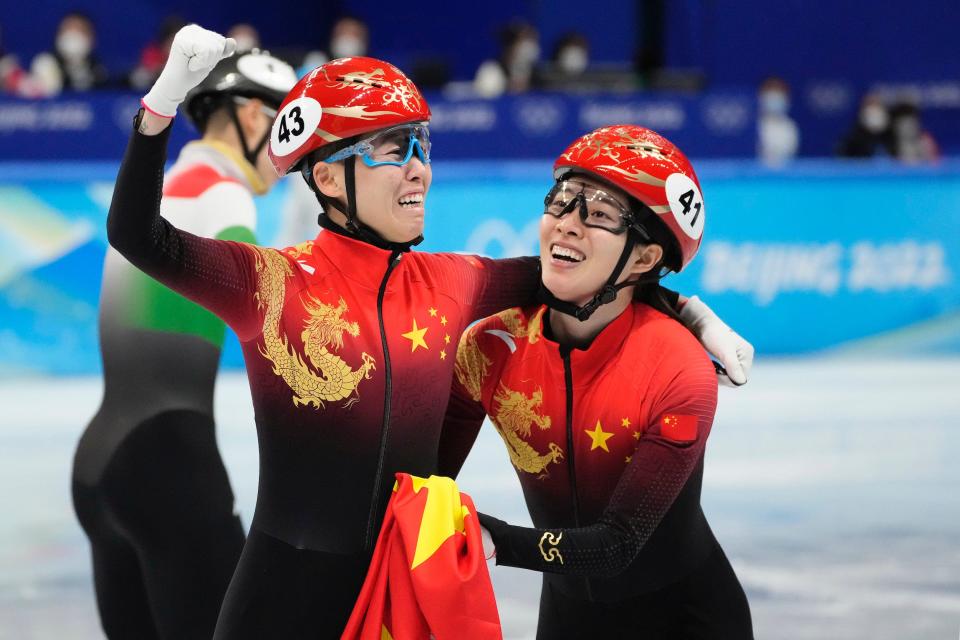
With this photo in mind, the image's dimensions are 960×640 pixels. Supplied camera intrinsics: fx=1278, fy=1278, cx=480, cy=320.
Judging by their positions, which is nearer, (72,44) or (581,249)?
(581,249)

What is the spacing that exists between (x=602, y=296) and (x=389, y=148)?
59 centimetres

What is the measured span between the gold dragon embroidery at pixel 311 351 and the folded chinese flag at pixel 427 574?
269 mm

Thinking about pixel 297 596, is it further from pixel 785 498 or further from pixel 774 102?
pixel 774 102

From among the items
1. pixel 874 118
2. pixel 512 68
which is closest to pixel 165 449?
pixel 512 68

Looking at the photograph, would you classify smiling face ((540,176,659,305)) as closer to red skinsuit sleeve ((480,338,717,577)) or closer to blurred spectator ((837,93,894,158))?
red skinsuit sleeve ((480,338,717,577))

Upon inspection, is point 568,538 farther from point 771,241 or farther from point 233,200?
point 771,241

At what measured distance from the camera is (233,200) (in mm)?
3801

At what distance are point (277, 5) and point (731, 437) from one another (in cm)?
1403

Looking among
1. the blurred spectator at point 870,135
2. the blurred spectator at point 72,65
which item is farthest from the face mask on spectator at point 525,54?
the blurred spectator at point 72,65

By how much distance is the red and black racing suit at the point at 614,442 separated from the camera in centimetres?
283

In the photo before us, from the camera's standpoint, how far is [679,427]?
2.77 meters

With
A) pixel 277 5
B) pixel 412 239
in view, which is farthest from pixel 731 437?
pixel 277 5

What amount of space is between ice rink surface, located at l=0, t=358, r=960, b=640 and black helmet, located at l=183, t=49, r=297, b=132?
84.0 inches

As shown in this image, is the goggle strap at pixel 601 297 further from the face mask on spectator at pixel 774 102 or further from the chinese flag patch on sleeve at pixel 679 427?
the face mask on spectator at pixel 774 102
